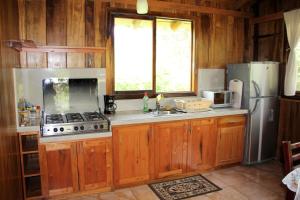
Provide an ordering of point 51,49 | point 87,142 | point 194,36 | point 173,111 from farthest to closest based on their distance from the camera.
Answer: point 194,36
point 173,111
point 51,49
point 87,142

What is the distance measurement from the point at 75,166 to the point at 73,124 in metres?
0.48

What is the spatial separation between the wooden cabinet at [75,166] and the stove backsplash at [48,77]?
2.23 feet

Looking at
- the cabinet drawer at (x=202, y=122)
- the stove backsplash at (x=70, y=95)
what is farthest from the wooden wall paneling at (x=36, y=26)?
the cabinet drawer at (x=202, y=122)

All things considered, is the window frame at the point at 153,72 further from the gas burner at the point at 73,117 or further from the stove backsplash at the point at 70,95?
the gas burner at the point at 73,117

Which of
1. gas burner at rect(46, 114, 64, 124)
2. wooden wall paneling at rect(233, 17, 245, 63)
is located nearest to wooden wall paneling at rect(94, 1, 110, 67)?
gas burner at rect(46, 114, 64, 124)

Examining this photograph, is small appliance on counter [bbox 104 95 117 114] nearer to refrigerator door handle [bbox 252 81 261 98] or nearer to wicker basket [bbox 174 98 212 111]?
wicker basket [bbox 174 98 212 111]

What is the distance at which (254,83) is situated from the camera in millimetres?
3496

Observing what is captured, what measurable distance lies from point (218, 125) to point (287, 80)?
3.99 ft

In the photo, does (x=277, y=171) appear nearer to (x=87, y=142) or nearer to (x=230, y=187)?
(x=230, y=187)

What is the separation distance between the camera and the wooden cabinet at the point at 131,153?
9.27 feet

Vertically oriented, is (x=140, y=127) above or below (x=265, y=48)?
below

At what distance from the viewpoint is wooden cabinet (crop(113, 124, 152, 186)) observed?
9.27 feet

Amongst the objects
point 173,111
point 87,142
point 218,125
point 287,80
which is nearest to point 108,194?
point 87,142

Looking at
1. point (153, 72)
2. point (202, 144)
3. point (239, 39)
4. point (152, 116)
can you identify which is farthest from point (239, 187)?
point (239, 39)
